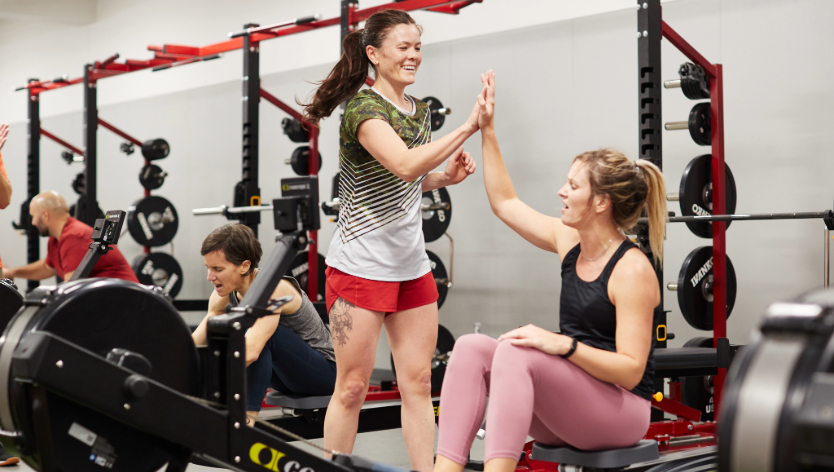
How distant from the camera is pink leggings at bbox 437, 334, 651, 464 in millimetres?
1663

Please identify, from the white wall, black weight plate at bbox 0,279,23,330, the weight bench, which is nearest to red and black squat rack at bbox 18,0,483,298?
the white wall

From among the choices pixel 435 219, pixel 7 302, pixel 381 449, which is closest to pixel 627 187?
pixel 381 449

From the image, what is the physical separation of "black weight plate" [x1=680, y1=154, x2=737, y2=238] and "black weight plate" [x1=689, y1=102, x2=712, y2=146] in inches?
3.5

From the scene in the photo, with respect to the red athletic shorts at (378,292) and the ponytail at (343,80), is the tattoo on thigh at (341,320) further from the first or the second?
the ponytail at (343,80)

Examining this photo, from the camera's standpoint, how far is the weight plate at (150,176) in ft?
21.9

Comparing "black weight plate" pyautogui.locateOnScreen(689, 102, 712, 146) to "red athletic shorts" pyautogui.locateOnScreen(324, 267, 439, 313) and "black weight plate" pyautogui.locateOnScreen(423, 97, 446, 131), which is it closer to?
"black weight plate" pyautogui.locateOnScreen(423, 97, 446, 131)

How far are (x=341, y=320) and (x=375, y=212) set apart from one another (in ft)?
1.03

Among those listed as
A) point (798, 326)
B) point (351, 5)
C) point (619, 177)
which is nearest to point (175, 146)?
point (351, 5)

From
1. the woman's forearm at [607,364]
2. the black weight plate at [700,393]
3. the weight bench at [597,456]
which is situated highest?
the woman's forearm at [607,364]

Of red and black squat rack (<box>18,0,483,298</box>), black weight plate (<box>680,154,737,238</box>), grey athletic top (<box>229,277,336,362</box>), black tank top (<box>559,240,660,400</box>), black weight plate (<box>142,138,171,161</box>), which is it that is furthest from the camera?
black weight plate (<box>142,138,171,161</box>)

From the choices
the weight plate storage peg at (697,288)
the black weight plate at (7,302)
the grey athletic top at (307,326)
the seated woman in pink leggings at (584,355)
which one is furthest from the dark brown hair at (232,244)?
the weight plate storage peg at (697,288)

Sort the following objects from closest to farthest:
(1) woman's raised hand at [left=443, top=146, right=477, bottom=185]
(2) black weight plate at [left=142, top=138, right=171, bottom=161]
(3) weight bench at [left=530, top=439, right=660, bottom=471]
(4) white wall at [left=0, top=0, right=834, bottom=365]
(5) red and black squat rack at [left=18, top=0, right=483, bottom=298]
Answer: (3) weight bench at [left=530, top=439, right=660, bottom=471] → (1) woman's raised hand at [left=443, top=146, right=477, bottom=185] → (4) white wall at [left=0, top=0, right=834, bottom=365] → (5) red and black squat rack at [left=18, top=0, right=483, bottom=298] → (2) black weight plate at [left=142, top=138, right=171, bottom=161]

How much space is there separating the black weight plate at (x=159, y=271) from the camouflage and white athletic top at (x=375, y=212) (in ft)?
14.8

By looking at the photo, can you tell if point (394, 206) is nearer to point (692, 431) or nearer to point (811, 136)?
point (692, 431)
